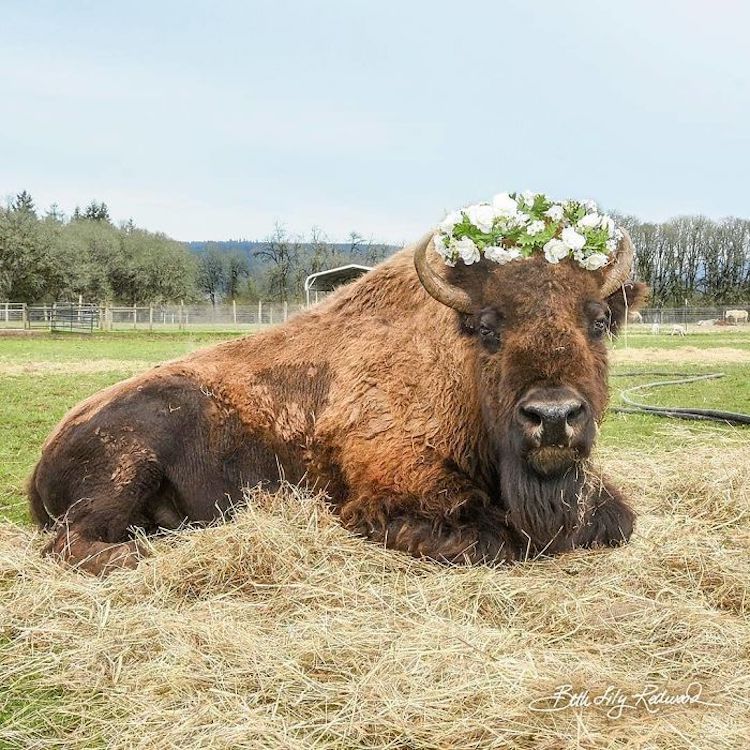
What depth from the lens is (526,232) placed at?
15.8 feet

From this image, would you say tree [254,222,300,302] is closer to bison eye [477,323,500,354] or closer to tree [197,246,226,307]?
tree [197,246,226,307]

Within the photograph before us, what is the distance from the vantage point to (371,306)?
5840mm

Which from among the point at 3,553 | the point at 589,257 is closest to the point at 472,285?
the point at 589,257

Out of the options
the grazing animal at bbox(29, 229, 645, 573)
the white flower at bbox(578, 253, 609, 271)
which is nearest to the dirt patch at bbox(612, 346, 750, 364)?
the grazing animal at bbox(29, 229, 645, 573)

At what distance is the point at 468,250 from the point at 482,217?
23 centimetres

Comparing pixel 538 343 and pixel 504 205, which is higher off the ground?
pixel 504 205

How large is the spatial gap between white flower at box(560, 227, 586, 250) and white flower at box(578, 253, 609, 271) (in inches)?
3.4

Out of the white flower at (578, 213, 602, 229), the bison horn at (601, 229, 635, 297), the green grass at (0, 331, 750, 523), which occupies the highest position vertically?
the white flower at (578, 213, 602, 229)

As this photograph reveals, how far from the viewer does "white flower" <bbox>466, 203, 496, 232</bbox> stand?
4867mm

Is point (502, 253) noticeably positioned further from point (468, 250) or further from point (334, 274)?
point (334, 274)

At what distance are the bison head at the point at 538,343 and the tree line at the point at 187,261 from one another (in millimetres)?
55362

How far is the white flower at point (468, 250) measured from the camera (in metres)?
4.87

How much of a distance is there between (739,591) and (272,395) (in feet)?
10.6
